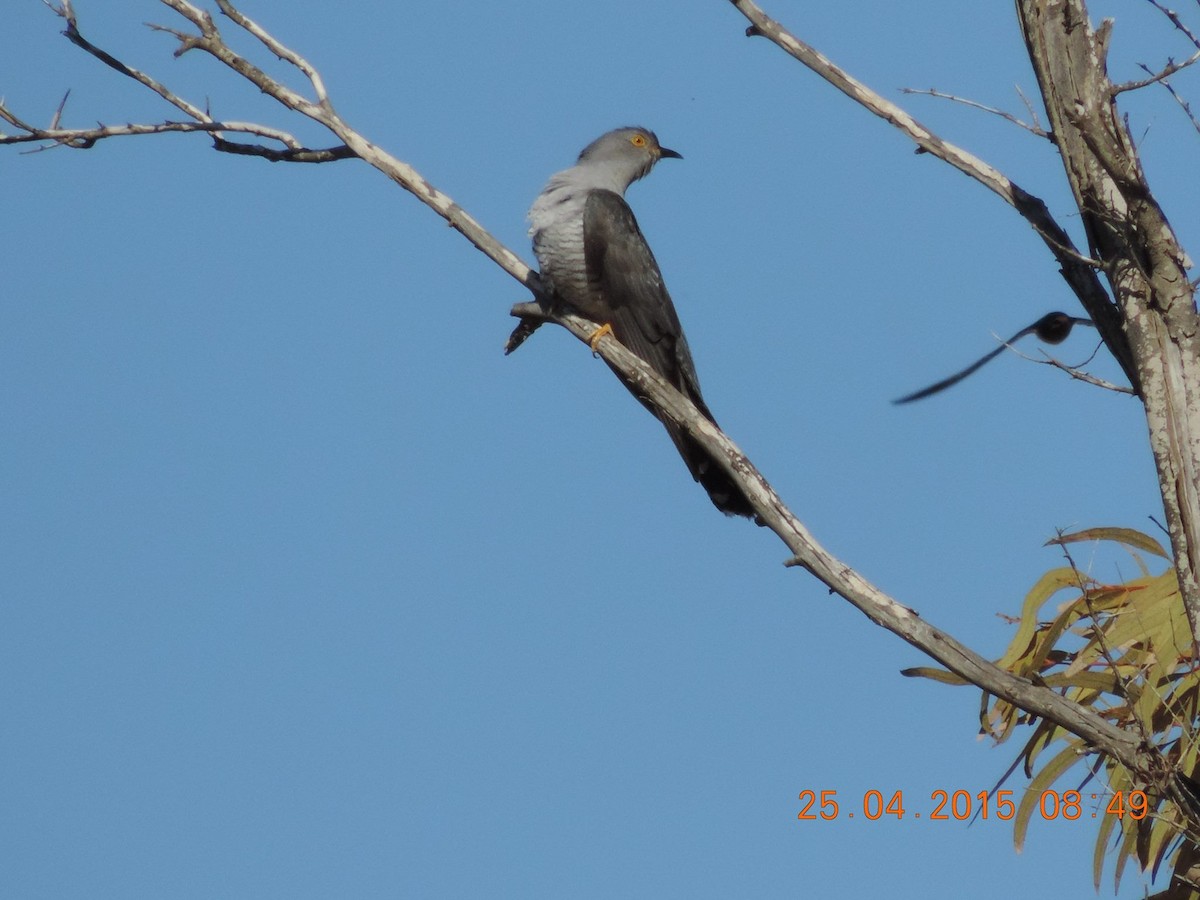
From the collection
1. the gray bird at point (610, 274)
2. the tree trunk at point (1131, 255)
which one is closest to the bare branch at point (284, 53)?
the gray bird at point (610, 274)

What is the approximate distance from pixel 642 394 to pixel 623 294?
90 centimetres

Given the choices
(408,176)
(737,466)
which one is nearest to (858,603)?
(737,466)

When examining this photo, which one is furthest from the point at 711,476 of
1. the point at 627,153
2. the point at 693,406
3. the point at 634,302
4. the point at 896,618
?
the point at 627,153

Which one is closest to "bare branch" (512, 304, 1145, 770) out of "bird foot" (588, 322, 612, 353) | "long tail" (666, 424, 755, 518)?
"long tail" (666, 424, 755, 518)

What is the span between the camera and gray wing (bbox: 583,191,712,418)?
17.8 ft

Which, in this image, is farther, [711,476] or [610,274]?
[610,274]

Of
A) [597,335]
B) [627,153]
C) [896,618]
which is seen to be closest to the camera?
[896,618]

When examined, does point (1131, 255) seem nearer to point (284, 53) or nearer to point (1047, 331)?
point (1047, 331)

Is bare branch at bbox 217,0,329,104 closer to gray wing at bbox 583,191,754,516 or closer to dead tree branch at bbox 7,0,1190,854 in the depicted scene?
dead tree branch at bbox 7,0,1190,854

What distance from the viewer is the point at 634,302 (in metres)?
5.49

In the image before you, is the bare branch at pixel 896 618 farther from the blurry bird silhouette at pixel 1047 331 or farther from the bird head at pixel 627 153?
the bird head at pixel 627 153

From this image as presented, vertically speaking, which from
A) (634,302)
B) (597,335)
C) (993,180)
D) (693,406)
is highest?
(634,302)

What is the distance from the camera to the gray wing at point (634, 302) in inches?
214

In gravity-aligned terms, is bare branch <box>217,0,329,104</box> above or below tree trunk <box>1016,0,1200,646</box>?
above
